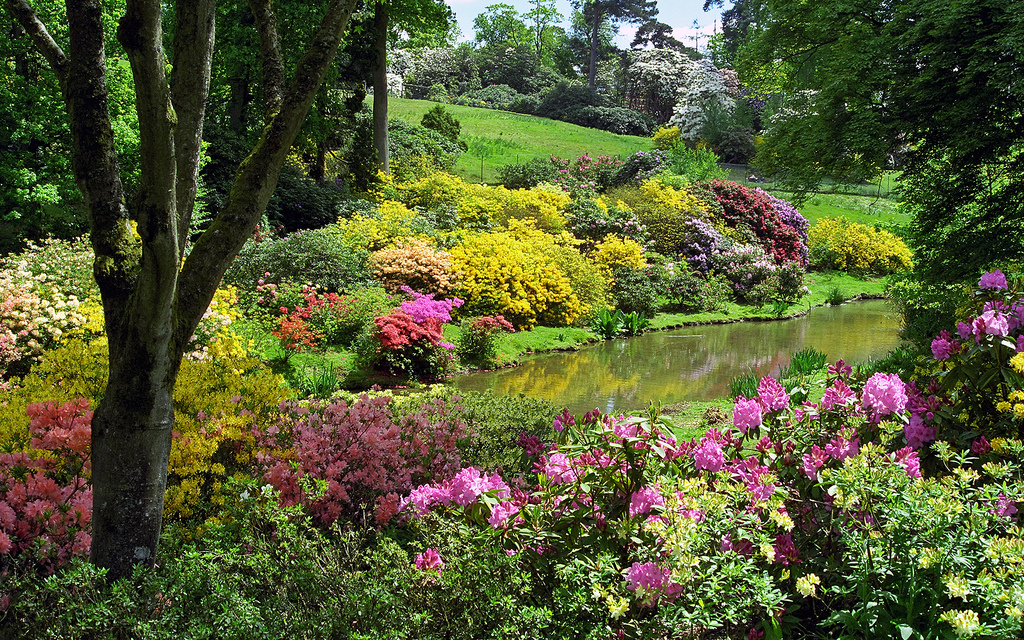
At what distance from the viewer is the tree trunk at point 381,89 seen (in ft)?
63.1

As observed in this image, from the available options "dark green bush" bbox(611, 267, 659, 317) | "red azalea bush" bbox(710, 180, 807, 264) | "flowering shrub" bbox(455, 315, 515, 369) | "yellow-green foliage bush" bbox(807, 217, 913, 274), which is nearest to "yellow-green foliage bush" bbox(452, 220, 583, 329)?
"dark green bush" bbox(611, 267, 659, 317)

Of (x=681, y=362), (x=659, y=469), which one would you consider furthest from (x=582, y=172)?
(x=659, y=469)

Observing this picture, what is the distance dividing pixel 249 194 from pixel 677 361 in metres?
9.96

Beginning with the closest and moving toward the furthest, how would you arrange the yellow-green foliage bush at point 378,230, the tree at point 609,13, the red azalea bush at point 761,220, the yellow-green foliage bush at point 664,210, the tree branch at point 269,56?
the tree branch at point 269,56 → the yellow-green foliage bush at point 378,230 → the yellow-green foliage bush at point 664,210 → the red azalea bush at point 761,220 → the tree at point 609,13

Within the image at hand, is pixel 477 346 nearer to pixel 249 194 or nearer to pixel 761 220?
pixel 249 194

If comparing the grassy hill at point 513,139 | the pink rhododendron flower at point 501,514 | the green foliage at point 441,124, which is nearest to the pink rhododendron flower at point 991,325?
the pink rhododendron flower at point 501,514

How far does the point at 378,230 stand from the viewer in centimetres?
1397

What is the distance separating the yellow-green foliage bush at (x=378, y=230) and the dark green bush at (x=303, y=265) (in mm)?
1175

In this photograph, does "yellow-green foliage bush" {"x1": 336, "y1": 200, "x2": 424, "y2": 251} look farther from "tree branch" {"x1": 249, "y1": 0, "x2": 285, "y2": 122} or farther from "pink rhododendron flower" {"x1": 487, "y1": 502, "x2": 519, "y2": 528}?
"pink rhododendron flower" {"x1": 487, "y1": 502, "x2": 519, "y2": 528}

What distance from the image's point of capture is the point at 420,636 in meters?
2.25

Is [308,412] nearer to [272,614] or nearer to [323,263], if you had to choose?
[272,614]

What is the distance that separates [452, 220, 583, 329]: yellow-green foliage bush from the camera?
1288 centimetres

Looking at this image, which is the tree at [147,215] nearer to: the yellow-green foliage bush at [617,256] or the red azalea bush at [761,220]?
the yellow-green foliage bush at [617,256]

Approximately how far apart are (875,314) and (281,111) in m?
17.4
